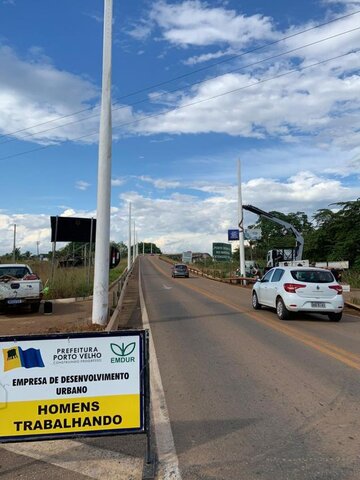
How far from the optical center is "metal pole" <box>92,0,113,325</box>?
12.7 metres

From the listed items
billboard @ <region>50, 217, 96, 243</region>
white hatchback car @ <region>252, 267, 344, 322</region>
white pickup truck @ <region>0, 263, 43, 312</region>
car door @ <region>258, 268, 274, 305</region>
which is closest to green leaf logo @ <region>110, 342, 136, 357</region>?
white hatchback car @ <region>252, 267, 344, 322</region>

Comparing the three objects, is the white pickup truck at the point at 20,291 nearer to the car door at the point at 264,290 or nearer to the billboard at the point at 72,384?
the car door at the point at 264,290

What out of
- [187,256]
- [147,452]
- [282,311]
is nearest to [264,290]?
[282,311]

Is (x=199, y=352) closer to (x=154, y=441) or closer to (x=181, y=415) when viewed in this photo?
(x=181, y=415)

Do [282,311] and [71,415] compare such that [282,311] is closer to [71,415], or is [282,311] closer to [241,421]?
[241,421]

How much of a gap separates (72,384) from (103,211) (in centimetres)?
868

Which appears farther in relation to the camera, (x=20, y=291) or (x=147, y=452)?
(x=20, y=291)

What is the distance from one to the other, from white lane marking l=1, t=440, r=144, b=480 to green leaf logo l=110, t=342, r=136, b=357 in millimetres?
945

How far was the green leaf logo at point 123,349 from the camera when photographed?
4.54 meters

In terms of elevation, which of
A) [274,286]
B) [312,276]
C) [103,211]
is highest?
[103,211]

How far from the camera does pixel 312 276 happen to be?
14.6 metres

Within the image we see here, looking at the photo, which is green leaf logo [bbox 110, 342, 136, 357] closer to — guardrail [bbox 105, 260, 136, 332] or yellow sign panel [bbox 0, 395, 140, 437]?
yellow sign panel [bbox 0, 395, 140, 437]

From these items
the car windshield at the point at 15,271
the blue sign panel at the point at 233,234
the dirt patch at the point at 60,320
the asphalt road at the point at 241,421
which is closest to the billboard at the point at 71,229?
the dirt patch at the point at 60,320

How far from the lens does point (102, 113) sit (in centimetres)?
1302
